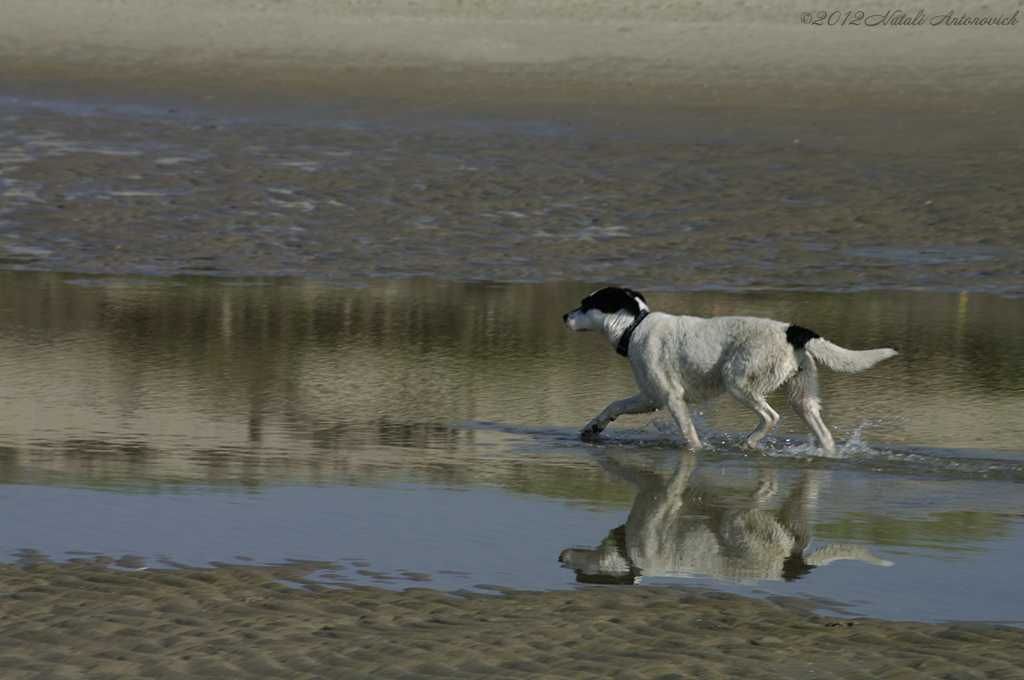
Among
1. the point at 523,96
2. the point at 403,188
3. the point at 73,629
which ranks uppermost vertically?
the point at 523,96

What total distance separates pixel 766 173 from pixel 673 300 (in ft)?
17.9

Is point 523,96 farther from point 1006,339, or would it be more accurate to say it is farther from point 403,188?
point 1006,339

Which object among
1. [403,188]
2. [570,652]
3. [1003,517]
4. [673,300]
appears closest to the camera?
[570,652]

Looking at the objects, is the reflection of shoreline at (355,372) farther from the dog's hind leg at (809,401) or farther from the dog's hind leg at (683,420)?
the dog's hind leg at (809,401)

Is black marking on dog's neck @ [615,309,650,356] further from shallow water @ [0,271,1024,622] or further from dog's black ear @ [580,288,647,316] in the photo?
shallow water @ [0,271,1024,622]

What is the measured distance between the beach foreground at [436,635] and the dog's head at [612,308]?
335 centimetres

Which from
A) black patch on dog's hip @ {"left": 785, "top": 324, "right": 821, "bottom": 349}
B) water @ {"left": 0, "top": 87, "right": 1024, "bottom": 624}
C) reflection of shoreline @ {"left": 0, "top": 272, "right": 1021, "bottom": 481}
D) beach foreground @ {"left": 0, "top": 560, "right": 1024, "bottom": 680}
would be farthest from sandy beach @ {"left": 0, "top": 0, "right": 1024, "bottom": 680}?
black patch on dog's hip @ {"left": 785, "top": 324, "right": 821, "bottom": 349}

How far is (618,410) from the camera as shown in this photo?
27.0 feet

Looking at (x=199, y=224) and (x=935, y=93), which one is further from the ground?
(x=935, y=93)

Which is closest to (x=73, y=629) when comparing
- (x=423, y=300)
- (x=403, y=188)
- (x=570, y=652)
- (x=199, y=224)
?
(x=570, y=652)

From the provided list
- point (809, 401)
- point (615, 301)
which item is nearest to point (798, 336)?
point (809, 401)

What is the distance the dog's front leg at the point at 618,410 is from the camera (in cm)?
820

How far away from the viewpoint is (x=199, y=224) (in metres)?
16.0

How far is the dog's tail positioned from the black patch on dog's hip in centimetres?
2
